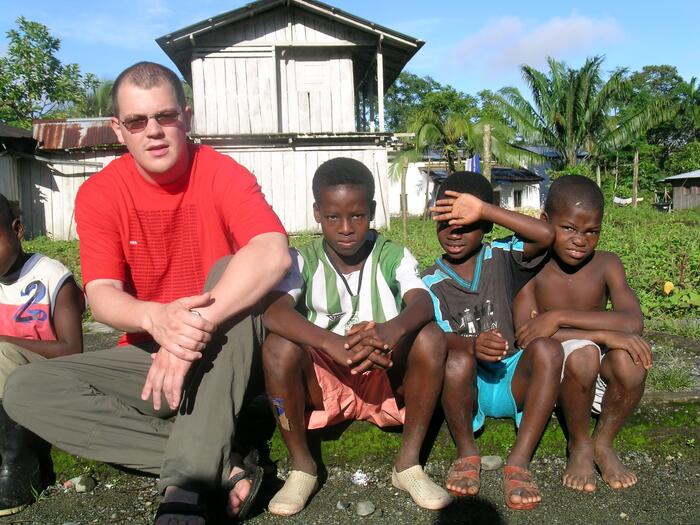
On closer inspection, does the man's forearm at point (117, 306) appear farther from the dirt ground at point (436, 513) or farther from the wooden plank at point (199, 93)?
the wooden plank at point (199, 93)

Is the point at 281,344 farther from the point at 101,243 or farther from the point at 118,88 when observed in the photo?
the point at 118,88

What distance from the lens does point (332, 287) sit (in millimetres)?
2506

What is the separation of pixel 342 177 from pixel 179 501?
4.74 ft

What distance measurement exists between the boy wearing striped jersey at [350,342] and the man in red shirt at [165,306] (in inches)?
7.2

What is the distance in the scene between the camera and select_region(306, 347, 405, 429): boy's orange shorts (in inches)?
93.9

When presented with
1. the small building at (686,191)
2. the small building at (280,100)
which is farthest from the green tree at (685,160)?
the small building at (280,100)

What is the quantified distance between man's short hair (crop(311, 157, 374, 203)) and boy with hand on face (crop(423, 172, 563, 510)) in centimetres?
35

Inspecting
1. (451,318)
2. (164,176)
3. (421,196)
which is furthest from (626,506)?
(421,196)

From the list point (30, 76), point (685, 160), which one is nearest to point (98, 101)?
point (30, 76)

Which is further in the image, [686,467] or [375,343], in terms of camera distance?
[686,467]

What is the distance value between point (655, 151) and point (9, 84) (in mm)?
33037

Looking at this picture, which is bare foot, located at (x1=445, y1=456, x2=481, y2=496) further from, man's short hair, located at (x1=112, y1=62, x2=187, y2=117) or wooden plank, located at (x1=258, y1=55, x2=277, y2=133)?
wooden plank, located at (x1=258, y1=55, x2=277, y2=133)

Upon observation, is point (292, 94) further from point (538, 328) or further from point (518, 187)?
point (518, 187)

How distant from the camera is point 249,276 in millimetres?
2090
